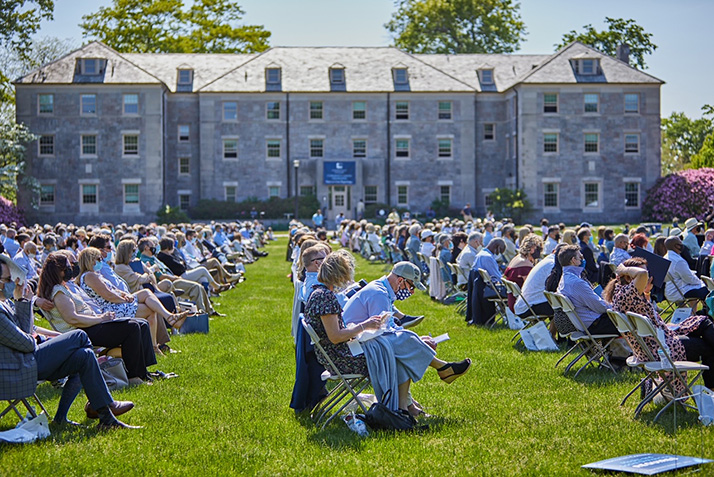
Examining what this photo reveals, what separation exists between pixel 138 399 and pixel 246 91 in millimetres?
48940

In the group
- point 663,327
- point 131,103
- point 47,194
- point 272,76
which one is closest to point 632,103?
point 272,76

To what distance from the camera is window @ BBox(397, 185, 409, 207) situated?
57.9 m

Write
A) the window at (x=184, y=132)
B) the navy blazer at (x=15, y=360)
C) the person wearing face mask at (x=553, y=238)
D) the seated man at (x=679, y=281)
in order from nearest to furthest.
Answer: the navy blazer at (x=15, y=360)
the seated man at (x=679, y=281)
the person wearing face mask at (x=553, y=238)
the window at (x=184, y=132)

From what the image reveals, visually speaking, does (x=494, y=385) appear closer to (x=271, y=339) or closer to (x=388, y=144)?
(x=271, y=339)

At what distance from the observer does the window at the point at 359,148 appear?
5788cm

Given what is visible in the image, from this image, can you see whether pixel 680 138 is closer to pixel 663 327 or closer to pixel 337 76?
pixel 337 76

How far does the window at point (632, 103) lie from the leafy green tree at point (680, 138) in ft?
99.7

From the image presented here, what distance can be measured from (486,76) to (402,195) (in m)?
9.90

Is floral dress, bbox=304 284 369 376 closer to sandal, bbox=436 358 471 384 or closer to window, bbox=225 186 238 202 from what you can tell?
sandal, bbox=436 358 471 384

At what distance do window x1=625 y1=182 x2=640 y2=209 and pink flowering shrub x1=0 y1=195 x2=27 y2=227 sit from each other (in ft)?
122

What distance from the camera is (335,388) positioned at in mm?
8109

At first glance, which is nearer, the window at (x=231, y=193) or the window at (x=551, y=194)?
the window at (x=551, y=194)

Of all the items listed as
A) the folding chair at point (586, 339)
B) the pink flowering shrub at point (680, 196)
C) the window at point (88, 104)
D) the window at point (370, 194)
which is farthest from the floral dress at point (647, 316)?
the window at point (88, 104)

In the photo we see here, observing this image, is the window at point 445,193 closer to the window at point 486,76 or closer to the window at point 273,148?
the window at point 486,76
